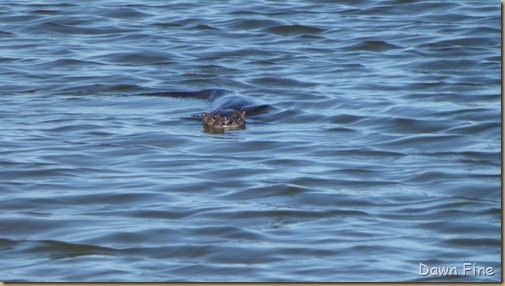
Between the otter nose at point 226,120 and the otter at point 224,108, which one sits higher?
the otter nose at point 226,120

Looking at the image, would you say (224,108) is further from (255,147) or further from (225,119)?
(255,147)

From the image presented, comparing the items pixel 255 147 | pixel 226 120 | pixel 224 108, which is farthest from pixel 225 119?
pixel 255 147

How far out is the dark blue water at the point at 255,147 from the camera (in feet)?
24.2

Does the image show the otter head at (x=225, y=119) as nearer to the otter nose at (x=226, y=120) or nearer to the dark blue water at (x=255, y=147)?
the otter nose at (x=226, y=120)

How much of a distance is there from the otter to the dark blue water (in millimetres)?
143

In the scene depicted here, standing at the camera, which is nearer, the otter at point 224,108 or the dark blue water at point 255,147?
the dark blue water at point 255,147

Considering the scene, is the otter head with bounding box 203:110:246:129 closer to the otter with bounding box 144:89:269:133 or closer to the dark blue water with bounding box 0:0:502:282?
the otter with bounding box 144:89:269:133

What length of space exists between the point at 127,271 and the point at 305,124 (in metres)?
4.95

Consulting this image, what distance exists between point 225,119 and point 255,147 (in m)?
0.90

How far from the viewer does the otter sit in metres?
11.5

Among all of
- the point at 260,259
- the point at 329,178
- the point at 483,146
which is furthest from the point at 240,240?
the point at 483,146

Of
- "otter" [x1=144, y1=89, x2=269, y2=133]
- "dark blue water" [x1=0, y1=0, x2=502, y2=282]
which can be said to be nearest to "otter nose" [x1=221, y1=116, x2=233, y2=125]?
"otter" [x1=144, y1=89, x2=269, y2=133]

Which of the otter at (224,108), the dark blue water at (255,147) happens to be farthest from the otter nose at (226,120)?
the dark blue water at (255,147)

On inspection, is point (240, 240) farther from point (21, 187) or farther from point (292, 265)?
point (21, 187)
